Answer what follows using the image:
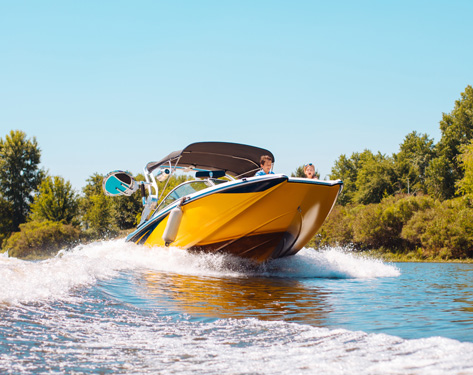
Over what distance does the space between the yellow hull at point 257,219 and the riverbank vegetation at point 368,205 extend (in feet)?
77.3

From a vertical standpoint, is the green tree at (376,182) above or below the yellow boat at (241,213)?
above

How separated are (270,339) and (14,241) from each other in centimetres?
4846

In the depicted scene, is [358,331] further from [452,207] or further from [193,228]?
[452,207]

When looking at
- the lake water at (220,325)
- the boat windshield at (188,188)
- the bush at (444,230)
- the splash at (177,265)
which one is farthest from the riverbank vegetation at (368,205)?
the lake water at (220,325)

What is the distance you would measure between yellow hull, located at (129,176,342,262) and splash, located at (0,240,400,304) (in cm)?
25

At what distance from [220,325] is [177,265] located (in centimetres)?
526

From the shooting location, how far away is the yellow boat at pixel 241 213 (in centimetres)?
865

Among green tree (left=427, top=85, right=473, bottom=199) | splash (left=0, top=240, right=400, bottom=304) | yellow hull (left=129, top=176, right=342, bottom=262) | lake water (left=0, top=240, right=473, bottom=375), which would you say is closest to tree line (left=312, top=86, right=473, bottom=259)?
green tree (left=427, top=85, right=473, bottom=199)

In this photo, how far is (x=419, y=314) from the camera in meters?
4.67

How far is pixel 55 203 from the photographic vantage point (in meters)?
51.6

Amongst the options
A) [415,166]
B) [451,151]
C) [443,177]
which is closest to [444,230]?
[443,177]

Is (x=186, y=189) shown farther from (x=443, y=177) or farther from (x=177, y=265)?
(x=443, y=177)

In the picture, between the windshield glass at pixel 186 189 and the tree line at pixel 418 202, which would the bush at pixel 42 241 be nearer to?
the tree line at pixel 418 202

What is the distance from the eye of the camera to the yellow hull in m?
8.70
